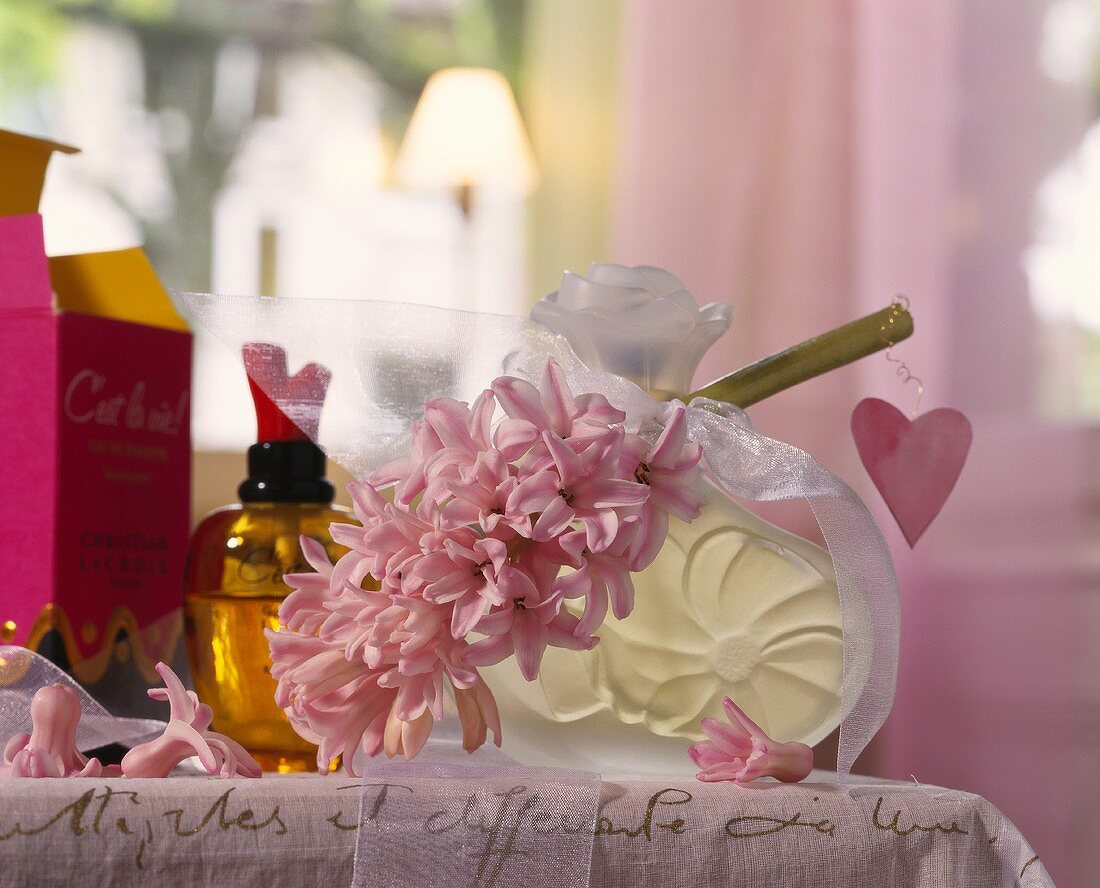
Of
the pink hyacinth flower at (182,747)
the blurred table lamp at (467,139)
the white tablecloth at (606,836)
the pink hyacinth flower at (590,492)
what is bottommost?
the white tablecloth at (606,836)

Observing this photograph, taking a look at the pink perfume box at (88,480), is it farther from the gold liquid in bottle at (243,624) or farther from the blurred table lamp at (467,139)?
the blurred table lamp at (467,139)

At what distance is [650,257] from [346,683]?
0.95 meters

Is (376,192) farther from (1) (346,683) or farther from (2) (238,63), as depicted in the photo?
(1) (346,683)

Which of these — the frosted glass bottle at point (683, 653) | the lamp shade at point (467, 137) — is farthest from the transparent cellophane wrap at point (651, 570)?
the lamp shade at point (467, 137)

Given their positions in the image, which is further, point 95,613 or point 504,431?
point 95,613

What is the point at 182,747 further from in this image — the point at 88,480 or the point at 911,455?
the point at 911,455

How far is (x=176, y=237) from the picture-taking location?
2.00 m

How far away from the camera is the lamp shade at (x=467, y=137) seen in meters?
1.89

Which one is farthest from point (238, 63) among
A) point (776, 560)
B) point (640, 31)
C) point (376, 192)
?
point (776, 560)

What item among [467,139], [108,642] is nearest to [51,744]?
[108,642]

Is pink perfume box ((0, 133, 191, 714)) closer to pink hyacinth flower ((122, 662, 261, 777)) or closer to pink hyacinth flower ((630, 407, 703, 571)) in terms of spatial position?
pink hyacinth flower ((122, 662, 261, 777))

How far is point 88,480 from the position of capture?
55 cm

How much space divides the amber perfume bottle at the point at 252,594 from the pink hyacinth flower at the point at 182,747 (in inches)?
2.9

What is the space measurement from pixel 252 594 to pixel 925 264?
82cm
